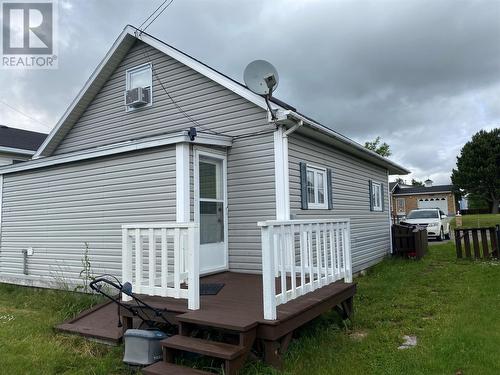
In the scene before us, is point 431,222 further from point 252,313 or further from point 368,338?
point 252,313

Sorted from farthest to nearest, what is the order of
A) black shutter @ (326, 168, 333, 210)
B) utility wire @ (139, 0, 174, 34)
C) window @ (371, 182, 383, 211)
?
1. window @ (371, 182, 383, 211)
2. black shutter @ (326, 168, 333, 210)
3. utility wire @ (139, 0, 174, 34)

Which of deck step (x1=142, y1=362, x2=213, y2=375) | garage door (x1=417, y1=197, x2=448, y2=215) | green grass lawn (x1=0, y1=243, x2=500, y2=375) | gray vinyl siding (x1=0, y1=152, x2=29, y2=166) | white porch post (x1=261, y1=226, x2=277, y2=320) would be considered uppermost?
gray vinyl siding (x1=0, y1=152, x2=29, y2=166)

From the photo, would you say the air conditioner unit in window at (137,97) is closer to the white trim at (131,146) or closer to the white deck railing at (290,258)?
the white trim at (131,146)

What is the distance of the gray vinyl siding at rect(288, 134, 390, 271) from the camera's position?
6805 millimetres

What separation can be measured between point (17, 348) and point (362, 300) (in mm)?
4897

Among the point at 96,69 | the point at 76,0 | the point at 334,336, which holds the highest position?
the point at 76,0

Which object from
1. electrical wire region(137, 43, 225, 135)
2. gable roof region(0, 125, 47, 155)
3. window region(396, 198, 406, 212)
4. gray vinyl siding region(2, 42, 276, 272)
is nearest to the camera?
gray vinyl siding region(2, 42, 276, 272)

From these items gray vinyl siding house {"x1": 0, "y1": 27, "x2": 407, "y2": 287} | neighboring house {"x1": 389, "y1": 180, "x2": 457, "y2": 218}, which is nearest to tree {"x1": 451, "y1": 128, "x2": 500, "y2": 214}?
neighboring house {"x1": 389, "y1": 180, "x2": 457, "y2": 218}

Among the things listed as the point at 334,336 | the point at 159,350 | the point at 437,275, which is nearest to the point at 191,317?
the point at 159,350

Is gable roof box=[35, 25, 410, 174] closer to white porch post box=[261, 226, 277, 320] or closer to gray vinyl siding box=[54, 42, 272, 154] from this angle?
gray vinyl siding box=[54, 42, 272, 154]

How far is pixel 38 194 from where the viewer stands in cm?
799

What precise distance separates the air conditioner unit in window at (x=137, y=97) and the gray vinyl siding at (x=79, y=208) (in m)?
1.91

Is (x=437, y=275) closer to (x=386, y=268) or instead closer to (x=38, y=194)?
(x=386, y=268)

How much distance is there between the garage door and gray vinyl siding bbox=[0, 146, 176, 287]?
128ft
